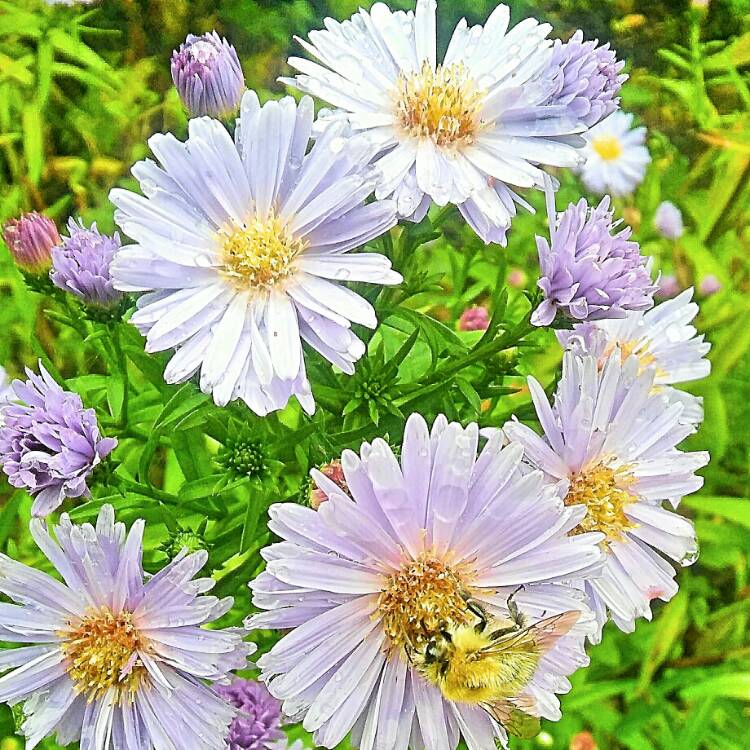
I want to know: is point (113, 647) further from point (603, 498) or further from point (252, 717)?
point (603, 498)

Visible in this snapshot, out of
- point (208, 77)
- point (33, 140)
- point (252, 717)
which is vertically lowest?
point (252, 717)

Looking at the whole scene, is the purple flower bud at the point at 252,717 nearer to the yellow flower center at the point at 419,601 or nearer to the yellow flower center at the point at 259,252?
the yellow flower center at the point at 419,601

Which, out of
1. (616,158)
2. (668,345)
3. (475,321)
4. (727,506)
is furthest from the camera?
(616,158)

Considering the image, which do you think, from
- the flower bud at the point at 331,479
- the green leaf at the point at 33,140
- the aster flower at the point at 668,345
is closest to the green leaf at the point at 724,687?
the aster flower at the point at 668,345

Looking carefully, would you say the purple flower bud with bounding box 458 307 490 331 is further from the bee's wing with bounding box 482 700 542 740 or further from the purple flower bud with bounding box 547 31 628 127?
the bee's wing with bounding box 482 700 542 740

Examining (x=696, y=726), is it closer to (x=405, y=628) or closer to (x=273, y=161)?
(x=405, y=628)

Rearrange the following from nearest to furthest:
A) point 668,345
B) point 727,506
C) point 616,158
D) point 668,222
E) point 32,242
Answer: point 32,242 < point 668,345 < point 727,506 < point 668,222 < point 616,158

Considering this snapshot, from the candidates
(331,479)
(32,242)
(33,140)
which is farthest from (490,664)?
(33,140)
